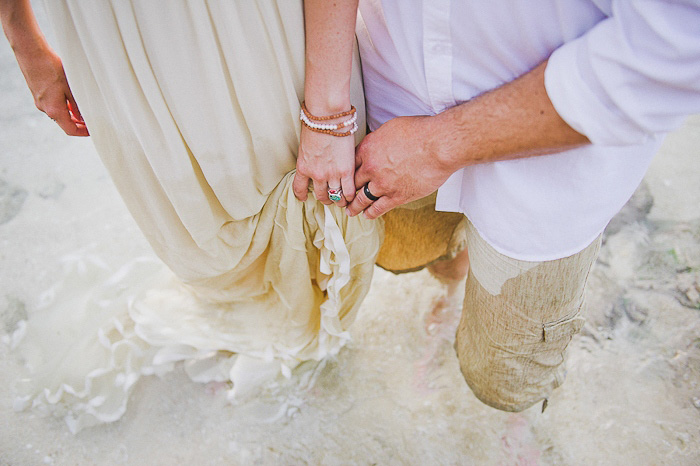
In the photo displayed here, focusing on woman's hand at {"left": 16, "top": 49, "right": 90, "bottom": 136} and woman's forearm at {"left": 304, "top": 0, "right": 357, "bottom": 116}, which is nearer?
woman's forearm at {"left": 304, "top": 0, "right": 357, "bottom": 116}

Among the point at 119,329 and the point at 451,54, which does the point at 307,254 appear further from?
the point at 119,329

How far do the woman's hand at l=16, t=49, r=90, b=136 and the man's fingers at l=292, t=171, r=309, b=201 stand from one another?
0.51m

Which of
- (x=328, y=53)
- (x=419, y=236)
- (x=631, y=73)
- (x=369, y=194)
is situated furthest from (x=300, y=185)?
(x=631, y=73)

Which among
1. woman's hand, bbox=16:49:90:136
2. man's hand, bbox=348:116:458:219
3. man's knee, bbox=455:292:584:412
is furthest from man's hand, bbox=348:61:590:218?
woman's hand, bbox=16:49:90:136

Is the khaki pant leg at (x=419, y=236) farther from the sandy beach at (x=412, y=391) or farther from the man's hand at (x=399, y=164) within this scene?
the sandy beach at (x=412, y=391)

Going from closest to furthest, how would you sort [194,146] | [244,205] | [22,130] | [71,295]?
[194,146]
[244,205]
[71,295]
[22,130]

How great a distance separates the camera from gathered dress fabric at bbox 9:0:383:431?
→ 77 cm

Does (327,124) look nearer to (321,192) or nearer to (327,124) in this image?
(327,124)

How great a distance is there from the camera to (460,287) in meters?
1.83

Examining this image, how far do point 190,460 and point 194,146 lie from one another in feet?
3.54

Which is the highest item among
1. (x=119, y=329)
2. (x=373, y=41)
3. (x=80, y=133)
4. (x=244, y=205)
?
(x=373, y=41)

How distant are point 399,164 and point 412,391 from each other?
39.5 inches

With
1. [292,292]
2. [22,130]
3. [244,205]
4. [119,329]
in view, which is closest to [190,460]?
[119,329]

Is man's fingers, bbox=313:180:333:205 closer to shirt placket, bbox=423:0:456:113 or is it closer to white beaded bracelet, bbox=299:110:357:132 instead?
white beaded bracelet, bbox=299:110:357:132
